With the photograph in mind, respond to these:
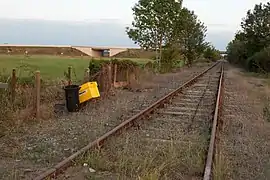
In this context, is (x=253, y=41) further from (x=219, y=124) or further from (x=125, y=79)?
(x=219, y=124)

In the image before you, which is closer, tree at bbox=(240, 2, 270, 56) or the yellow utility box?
the yellow utility box

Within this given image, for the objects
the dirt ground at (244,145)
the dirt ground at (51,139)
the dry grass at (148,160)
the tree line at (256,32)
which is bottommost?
the dirt ground at (244,145)

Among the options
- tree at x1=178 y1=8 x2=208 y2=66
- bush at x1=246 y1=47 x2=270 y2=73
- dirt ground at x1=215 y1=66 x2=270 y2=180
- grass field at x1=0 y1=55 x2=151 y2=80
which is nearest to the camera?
dirt ground at x1=215 y1=66 x2=270 y2=180

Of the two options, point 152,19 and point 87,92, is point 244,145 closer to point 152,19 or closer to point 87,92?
point 87,92

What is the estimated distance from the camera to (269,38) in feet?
157

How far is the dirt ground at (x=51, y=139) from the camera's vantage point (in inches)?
267

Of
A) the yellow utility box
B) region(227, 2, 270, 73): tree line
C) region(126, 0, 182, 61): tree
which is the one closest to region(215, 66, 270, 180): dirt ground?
the yellow utility box

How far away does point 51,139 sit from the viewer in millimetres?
8688

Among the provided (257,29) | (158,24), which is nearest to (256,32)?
(257,29)

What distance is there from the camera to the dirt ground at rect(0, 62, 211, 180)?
22.2 ft

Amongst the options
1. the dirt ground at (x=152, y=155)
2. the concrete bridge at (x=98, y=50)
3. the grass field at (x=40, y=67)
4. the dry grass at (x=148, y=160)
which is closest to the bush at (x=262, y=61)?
the grass field at (x=40, y=67)

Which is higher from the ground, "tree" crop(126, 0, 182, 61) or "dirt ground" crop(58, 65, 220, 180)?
"tree" crop(126, 0, 182, 61)

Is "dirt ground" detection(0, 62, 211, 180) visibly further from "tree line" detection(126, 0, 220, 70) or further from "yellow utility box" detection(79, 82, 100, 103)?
"tree line" detection(126, 0, 220, 70)

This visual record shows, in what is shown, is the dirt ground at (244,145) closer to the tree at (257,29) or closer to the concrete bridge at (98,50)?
the tree at (257,29)
